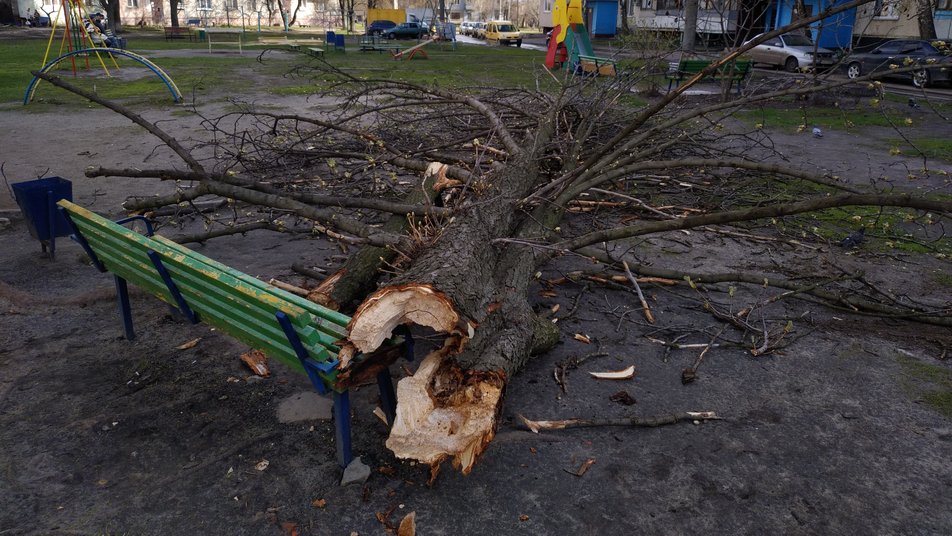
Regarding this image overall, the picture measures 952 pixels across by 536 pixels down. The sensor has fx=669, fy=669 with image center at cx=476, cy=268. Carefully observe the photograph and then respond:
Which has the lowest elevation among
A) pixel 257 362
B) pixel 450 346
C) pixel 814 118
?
pixel 257 362

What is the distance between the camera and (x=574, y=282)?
16.5 ft

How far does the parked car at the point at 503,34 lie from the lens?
40.0 m

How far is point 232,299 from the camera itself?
284 cm

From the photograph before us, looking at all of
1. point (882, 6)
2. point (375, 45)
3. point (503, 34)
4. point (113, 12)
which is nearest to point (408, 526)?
point (882, 6)

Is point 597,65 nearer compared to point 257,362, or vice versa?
point 257,362

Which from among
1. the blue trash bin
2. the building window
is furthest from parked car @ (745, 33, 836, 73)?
the blue trash bin

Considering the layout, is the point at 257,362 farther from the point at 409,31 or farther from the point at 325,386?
the point at 409,31

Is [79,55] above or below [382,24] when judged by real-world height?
below

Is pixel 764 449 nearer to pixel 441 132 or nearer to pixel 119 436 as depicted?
pixel 119 436

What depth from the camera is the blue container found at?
5.09 meters

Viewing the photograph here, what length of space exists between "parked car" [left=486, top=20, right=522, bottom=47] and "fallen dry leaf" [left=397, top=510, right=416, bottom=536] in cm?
3945

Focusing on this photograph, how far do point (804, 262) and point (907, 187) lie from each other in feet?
12.5

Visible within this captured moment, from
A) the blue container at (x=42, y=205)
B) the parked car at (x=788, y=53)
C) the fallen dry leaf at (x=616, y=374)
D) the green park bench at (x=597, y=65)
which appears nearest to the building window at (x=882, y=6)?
the green park bench at (x=597, y=65)

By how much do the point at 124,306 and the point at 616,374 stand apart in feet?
9.43
